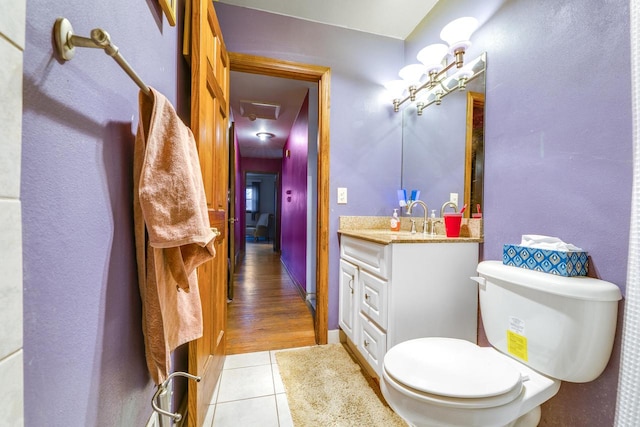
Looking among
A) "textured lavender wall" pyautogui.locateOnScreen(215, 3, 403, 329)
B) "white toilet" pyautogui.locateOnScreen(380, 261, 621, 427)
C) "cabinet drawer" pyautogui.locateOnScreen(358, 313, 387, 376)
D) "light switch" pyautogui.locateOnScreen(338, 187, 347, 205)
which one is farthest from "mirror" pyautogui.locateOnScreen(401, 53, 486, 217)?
"cabinet drawer" pyautogui.locateOnScreen(358, 313, 387, 376)

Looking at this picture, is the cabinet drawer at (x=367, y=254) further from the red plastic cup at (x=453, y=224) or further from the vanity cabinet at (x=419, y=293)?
the red plastic cup at (x=453, y=224)

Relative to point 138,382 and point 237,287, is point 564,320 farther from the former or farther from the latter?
point 237,287

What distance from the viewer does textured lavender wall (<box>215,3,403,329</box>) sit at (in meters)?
1.85

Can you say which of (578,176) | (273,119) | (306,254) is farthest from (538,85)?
(273,119)

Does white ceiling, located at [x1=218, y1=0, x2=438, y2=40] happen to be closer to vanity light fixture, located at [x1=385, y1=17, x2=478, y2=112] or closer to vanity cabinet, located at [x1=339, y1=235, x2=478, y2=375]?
vanity light fixture, located at [x1=385, y1=17, x2=478, y2=112]

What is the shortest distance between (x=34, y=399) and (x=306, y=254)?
254 centimetres

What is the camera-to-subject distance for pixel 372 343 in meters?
1.40

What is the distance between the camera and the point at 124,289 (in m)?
0.68

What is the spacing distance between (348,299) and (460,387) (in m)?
1.05

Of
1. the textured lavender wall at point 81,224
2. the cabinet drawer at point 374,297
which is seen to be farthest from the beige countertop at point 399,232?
the textured lavender wall at point 81,224

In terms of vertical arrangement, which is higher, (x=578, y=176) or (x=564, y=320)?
(x=578, y=176)

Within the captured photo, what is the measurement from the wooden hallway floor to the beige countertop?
37.2 inches

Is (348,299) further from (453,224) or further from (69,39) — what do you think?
(69,39)

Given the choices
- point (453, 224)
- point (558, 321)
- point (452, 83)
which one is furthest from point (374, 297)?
point (452, 83)
